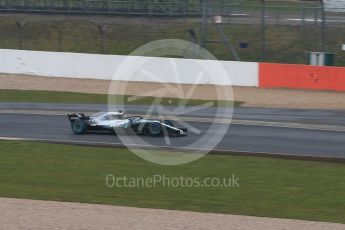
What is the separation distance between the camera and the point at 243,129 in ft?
71.4

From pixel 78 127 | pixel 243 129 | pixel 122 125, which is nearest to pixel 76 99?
pixel 243 129

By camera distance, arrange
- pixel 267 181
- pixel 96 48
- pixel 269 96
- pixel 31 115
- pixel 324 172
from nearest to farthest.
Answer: pixel 267 181, pixel 324 172, pixel 31 115, pixel 269 96, pixel 96 48

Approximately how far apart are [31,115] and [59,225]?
1500 cm

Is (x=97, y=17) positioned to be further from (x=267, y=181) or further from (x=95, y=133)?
(x=267, y=181)

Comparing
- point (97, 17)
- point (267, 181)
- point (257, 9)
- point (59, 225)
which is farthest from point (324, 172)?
point (97, 17)

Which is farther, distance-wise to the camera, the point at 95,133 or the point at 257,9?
the point at 257,9

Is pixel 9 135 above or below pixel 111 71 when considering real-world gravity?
below

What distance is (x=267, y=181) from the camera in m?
13.7

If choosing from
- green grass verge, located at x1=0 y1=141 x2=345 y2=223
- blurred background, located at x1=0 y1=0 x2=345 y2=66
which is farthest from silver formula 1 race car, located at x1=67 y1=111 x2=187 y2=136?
blurred background, located at x1=0 y1=0 x2=345 y2=66

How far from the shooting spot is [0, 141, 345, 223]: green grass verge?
1171cm

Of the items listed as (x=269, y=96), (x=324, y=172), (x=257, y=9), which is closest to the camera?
(x=324, y=172)

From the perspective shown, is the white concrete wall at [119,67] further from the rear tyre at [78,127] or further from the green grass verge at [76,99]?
the rear tyre at [78,127]

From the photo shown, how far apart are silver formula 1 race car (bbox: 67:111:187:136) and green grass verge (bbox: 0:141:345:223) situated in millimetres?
2042

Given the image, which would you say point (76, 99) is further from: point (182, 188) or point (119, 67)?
point (182, 188)
